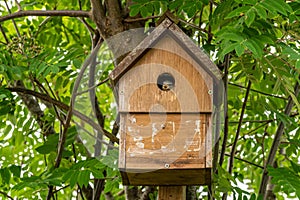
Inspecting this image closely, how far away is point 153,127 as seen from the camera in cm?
133

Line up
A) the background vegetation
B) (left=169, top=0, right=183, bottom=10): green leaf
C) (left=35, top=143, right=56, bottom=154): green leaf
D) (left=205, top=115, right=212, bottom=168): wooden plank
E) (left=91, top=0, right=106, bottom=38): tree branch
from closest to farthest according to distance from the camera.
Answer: (left=205, top=115, right=212, bottom=168): wooden plank < the background vegetation < (left=169, top=0, right=183, bottom=10): green leaf < (left=91, top=0, right=106, bottom=38): tree branch < (left=35, top=143, right=56, bottom=154): green leaf

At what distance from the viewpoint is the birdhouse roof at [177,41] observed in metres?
1.35

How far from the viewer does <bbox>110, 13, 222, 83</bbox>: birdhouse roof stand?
135cm

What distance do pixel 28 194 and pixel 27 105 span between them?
1.01 ft

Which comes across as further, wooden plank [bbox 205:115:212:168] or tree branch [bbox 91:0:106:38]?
tree branch [bbox 91:0:106:38]

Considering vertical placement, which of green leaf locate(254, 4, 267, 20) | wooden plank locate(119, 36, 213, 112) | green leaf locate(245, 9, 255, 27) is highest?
green leaf locate(254, 4, 267, 20)

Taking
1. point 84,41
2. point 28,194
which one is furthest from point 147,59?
point 84,41

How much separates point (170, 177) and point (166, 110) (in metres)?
0.14

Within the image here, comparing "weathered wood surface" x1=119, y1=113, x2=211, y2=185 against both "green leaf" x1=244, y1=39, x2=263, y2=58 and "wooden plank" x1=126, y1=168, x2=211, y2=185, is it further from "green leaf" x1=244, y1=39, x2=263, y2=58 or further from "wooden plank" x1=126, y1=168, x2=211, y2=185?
"green leaf" x1=244, y1=39, x2=263, y2=58

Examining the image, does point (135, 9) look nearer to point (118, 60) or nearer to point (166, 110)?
point (118, 60)

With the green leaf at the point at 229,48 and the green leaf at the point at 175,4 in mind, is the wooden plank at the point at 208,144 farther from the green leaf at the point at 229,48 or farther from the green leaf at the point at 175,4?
the green leaf at the point at 175,4

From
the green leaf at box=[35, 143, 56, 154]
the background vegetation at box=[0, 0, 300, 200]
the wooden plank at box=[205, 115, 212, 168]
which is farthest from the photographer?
the green leaf at box=[35, 143, 56, 154]

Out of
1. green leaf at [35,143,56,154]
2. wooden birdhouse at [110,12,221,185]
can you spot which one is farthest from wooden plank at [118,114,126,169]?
green leaf at [35,143,56,154]

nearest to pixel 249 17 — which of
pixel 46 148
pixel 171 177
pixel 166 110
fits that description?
pixel 166 110
